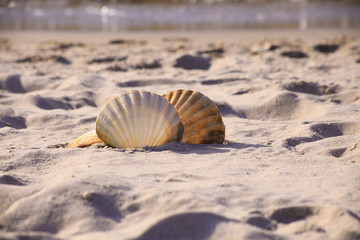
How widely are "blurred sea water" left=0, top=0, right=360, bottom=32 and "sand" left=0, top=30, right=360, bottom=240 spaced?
7.13 meters

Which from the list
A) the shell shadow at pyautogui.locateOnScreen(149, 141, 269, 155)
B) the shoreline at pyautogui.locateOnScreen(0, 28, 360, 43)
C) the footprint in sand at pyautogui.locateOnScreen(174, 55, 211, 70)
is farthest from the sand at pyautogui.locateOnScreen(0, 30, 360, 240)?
the shoreline at pyautogui.locateOnScreen(0, 28, 360, 43)

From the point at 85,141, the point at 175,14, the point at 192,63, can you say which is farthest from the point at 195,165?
the point at 175,14

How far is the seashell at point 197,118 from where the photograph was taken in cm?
286

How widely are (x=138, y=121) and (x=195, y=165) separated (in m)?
0.48

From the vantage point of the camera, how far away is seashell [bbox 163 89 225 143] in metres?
2.86

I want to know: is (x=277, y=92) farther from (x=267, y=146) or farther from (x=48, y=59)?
(x=48, y=59)

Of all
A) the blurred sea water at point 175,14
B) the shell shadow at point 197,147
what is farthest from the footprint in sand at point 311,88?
the blurred sea water at point 175,14

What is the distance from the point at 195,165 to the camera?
244cm

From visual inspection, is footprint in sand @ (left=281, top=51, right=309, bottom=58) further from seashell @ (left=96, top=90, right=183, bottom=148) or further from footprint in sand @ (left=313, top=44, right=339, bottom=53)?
seashell @ (left=96, top=90, right=183, bottom=148)

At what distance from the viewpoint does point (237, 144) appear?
116 inches

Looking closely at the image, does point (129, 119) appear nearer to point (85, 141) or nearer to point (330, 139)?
point (85, 141)

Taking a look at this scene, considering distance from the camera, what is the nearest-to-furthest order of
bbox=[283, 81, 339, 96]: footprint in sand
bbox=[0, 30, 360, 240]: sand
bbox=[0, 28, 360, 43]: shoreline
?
bbox=[0, 30, 360, 240]: sand
bbox=[283, 81, 339, 96]: footprint in sand
bbox=[0, 28, 360, 43]: shoreline

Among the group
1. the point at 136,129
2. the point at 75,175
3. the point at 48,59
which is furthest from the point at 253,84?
the point at 48,59

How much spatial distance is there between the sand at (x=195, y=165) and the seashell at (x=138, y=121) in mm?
83
